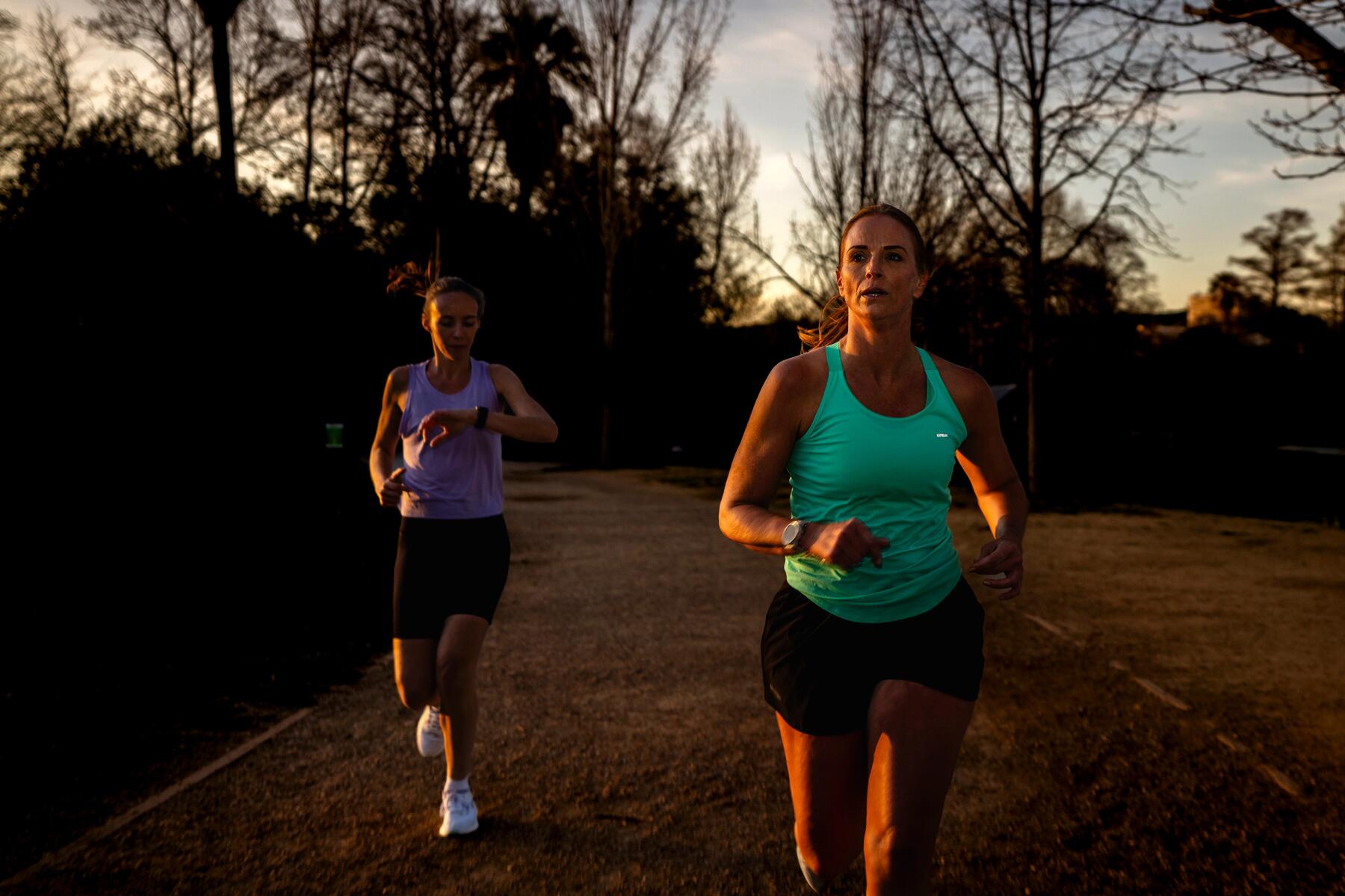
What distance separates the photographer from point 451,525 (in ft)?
13.5

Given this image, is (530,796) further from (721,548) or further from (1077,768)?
(721,548)

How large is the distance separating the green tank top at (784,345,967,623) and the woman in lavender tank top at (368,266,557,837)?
5.46 ft

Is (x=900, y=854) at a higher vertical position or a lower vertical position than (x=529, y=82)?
lower

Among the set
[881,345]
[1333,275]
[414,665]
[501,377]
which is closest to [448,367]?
[501,377]

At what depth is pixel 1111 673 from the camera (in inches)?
258

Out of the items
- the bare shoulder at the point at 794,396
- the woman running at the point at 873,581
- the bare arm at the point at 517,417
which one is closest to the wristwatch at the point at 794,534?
the woman running at the point at 873,581

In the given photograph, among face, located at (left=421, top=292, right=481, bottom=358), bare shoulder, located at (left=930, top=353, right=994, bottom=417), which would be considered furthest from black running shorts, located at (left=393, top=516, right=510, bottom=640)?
bare shoulder, located at (left=930, top=353, right=994, bottom=417)

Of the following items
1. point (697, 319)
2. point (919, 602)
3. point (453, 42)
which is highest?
point (453, 42)

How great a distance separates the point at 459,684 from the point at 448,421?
105 cm

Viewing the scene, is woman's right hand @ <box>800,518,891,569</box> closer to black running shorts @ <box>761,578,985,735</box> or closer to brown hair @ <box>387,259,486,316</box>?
black running shorts @ <box>761,578,985,735</box>

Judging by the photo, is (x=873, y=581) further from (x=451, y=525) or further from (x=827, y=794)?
(x=451, y=525)

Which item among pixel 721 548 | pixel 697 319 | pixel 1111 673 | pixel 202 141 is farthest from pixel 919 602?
pixel 697 319

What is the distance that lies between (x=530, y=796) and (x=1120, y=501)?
1577 centimetres

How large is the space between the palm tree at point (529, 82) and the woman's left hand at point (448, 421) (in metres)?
24.3
